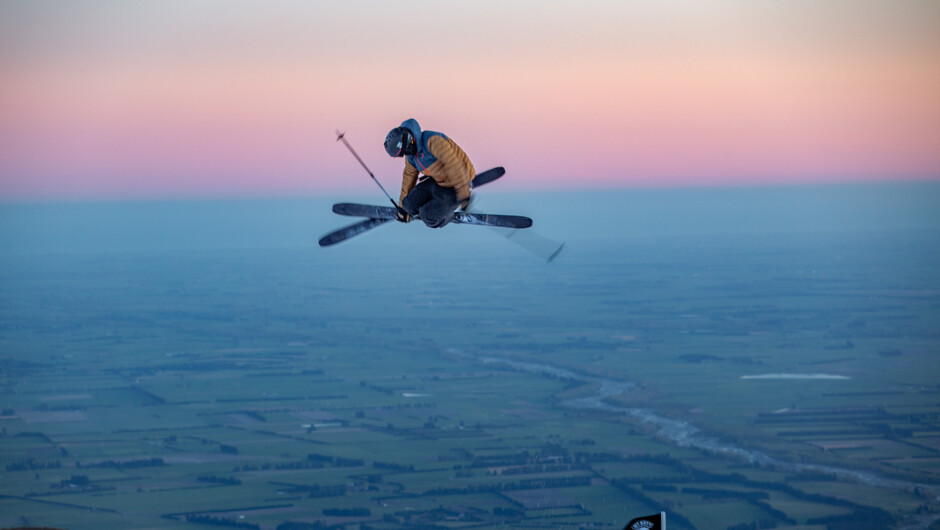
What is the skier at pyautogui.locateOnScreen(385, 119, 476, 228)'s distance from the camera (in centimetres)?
888

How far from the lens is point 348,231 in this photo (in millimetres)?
9523

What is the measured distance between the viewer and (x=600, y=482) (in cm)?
4603

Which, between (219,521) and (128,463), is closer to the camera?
(219,521)

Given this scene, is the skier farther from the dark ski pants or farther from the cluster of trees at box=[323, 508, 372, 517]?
the cluster of trees at box=[323, 508, 372, 517]

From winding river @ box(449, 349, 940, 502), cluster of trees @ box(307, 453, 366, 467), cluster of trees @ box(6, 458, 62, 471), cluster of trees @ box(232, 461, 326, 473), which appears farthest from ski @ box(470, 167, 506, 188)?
cluster of trees @ box(6, 458, 62, 471)

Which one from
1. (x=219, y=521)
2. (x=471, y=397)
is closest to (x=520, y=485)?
(x=219, y=521)

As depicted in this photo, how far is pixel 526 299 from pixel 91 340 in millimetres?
46049

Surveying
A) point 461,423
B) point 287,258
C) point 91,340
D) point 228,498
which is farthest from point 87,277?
point 228,498

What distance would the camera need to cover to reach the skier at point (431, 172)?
8.88 metres

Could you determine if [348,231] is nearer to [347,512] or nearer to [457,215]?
[457,215]

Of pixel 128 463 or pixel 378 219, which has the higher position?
pixel 378 219

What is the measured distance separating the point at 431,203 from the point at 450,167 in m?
0.40

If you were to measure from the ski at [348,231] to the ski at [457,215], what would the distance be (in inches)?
4.0

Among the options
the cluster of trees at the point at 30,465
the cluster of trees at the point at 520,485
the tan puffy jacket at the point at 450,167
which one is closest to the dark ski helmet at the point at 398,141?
the tan puffy jacket at the point at 450,167
